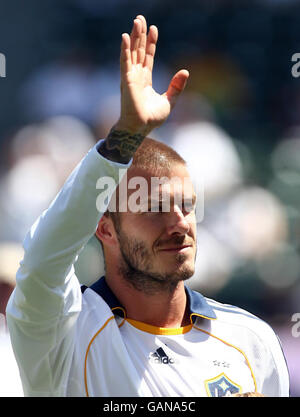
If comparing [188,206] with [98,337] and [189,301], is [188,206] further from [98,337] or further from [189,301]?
[98,337]

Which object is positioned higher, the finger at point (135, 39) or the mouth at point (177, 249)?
the finger at point (135, 39)

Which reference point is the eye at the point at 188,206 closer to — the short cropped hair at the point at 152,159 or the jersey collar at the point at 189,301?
the short cropped hair at the point at 152,159

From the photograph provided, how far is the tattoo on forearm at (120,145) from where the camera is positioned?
1.12m

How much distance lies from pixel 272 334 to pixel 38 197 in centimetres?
163

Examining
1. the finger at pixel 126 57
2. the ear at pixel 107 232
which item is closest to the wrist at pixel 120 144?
the finger at pixel 126 57

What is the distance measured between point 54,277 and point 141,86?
0.43 metres

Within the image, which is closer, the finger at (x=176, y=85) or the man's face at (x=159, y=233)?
the finger at (x=176, y=85)

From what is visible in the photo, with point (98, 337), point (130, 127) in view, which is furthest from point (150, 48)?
point (98, 337)

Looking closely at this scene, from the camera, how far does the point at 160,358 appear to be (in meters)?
1.43

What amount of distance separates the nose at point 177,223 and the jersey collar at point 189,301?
239 mm

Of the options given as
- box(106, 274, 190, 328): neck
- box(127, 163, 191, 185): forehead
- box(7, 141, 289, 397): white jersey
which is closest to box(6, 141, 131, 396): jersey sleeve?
box(7, 141, 289, 397): white jersey

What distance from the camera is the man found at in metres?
1.12

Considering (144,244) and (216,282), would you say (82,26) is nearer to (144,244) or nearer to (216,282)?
(216,282)
